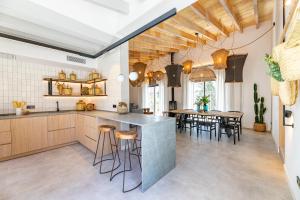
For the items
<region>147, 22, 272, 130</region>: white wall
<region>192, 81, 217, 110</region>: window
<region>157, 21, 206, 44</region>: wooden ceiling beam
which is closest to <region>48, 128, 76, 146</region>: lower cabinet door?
<region>157, 21, 206, 44</region>: wooden ceiling beam

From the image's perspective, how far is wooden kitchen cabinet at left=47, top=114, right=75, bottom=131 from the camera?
11.9 ft

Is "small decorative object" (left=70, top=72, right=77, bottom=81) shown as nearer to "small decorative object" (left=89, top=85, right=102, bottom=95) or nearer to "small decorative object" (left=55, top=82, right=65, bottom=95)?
"small decorative object" (left=55, top=82, right=65, bottom=95)

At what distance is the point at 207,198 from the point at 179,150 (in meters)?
1.64

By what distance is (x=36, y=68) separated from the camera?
400 centimetres

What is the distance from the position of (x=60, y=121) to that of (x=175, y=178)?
10.6ft

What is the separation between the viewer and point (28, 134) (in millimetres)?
3271

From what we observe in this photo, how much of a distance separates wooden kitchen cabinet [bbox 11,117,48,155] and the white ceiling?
1983 mm

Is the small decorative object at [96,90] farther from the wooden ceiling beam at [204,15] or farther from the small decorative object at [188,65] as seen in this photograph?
the wooden ceiling beam at [204,15]

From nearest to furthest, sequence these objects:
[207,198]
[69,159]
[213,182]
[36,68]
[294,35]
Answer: [294,35]
[207,198]
[213,182]
[69,159]
[36,68]

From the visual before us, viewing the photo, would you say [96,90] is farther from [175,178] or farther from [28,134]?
[175,178]

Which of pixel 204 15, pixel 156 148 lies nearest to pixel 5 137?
pixel 156 148

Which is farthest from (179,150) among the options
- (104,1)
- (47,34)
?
(47,34)

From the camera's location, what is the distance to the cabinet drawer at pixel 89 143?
3.31 m

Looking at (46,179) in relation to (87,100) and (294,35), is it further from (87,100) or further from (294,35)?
(294,35)
